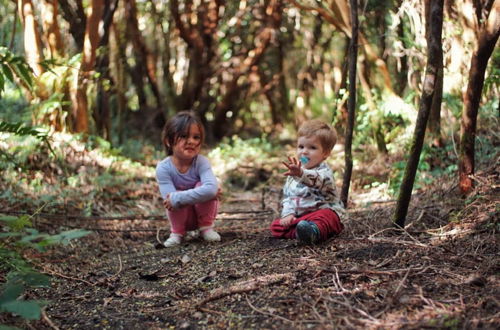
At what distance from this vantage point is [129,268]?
3076mm

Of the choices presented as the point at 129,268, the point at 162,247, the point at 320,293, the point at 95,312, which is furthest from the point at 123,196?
the point at 320,293

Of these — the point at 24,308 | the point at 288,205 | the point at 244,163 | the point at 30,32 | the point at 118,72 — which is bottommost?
the point at 244,163

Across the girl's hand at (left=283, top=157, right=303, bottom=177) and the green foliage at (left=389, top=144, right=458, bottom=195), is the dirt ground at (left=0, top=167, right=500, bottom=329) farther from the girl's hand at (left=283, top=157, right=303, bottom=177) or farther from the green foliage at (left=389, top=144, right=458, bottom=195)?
the green foliage at (left=389, top=144, right=458, bottom=195)

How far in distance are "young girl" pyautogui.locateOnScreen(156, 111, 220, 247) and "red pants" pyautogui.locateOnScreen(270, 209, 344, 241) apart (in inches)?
20.1

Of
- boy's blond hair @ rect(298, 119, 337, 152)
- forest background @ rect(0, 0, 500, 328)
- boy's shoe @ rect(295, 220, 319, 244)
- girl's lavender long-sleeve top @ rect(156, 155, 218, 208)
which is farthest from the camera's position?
forest background @ rect(0, 0, 500, 328)

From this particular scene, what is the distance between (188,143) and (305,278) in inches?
63.5

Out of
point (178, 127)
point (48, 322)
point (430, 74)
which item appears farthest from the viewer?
point (178, 127)

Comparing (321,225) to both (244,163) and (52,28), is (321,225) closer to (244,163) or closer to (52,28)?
(244,163)

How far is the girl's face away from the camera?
12.0 feet

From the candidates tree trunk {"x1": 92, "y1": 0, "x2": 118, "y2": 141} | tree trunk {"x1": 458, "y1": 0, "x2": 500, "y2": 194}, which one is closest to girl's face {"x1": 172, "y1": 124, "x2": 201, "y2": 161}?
tree trunk {"x1": 458, "y1": 0, "x2": 500, "y2": 194}

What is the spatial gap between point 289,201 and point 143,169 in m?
2.94

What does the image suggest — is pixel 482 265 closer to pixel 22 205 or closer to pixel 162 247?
pixel 162 247

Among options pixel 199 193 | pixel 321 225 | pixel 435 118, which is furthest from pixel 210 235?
pixel 435 118

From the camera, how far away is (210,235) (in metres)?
3.67
